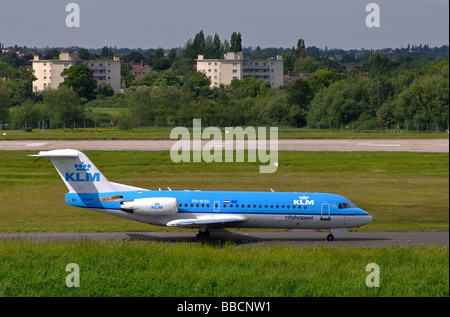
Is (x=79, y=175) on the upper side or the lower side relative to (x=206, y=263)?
upper

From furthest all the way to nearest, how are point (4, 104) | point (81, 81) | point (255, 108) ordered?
1. point (81, 81)
2. point (255, 108)
3. point (4, 104)

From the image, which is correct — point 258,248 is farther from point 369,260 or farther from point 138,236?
point 138,236

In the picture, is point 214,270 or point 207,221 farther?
point 207,221

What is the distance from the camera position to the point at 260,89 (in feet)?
492

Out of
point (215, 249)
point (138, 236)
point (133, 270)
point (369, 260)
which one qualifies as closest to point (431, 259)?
point (369, 260)

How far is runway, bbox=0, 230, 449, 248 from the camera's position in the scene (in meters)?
36.4

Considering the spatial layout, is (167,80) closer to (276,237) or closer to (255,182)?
(255,182)

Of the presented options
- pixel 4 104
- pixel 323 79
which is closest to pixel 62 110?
pixel 4 104

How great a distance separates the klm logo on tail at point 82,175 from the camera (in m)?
37.4

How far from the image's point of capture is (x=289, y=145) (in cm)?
8031

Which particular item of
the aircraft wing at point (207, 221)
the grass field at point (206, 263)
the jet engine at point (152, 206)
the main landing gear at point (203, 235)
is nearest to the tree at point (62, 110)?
the grass field at point (206, 263)

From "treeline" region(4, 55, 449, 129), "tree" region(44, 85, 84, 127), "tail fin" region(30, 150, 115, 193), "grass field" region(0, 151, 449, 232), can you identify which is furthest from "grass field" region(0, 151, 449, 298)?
"tree" region(44, 85, 84, 127)

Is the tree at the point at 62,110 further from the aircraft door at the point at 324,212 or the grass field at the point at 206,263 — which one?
the aircraft door at the point at 324,212

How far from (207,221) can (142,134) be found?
2418 inches
